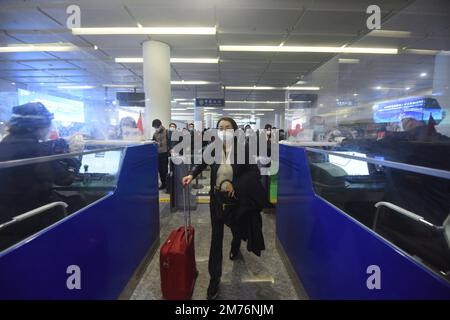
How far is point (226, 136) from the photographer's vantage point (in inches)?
82.2

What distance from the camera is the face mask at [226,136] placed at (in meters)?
2.07

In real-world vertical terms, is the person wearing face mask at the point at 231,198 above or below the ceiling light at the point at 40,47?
below

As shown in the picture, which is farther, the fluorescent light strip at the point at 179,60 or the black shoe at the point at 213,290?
the fluorescent light strip at the point at 179,60

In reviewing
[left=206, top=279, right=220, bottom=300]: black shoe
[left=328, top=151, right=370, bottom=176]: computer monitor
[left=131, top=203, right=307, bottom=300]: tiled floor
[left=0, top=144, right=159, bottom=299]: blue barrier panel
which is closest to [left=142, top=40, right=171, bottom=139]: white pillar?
[left=0, top=144, right=159, bottom=299]: blue barrier panel

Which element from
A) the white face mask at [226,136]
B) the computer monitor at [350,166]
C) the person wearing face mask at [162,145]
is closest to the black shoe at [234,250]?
the white face mask at [226,136]

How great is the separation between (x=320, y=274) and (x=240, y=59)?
6.25 m

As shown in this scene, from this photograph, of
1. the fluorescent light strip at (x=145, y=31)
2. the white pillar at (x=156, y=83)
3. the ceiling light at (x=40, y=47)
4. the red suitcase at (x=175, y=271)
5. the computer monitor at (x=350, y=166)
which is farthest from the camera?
the ceiling light at (x=40, y=47)

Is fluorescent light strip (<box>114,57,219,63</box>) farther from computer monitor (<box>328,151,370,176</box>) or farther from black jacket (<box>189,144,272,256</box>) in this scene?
computer monitor (<box>328,151,370,176</box>)

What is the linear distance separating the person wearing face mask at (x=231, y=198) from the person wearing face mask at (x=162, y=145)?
3.26 metres

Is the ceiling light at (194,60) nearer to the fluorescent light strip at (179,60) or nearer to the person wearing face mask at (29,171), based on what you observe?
the fluorescent light strip at (179,60)

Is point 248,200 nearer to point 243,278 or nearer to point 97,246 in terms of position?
point 243,278
